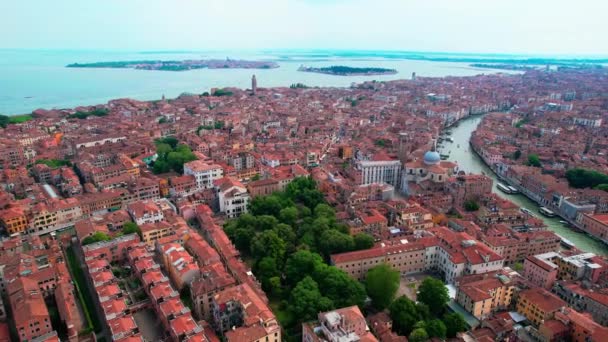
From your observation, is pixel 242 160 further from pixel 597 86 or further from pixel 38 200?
pixel 597 86

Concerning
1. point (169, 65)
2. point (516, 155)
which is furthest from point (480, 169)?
point (169, 65)

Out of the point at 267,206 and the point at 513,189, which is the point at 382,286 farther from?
the point at 513,189

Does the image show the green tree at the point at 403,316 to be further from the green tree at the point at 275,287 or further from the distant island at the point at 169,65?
the distant island at the point at 169,65

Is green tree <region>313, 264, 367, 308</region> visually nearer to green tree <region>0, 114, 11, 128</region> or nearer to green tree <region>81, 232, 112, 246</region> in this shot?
green tree <region>81, 232, 112, 246</region>

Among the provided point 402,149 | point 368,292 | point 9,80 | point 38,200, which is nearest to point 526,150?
point 402,149

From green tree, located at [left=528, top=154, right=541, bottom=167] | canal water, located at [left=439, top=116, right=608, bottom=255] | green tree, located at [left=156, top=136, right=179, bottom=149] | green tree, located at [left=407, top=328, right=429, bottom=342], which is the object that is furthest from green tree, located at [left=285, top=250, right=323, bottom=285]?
green tree, located at [left=528, top=154, right=541, bottom=167]

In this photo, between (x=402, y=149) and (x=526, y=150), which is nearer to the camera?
(x=402, y=149)
